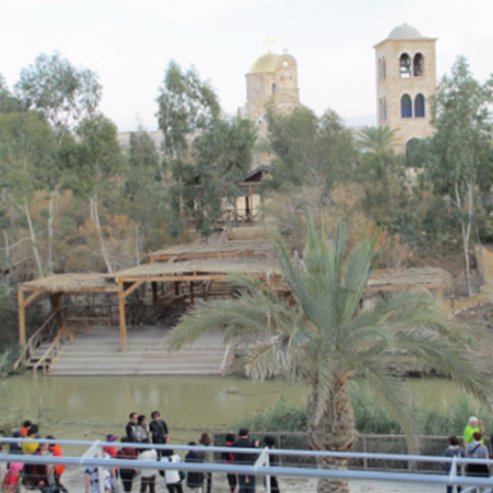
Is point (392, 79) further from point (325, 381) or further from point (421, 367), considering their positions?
point (325, 381)

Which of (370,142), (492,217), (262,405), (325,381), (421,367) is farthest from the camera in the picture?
(370,142)

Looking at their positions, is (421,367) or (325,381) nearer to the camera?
(325,381)

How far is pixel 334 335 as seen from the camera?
11.5 m

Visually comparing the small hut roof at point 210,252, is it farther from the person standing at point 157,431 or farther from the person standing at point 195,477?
the person standing at point 195,477

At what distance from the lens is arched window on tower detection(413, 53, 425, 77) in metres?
56.8

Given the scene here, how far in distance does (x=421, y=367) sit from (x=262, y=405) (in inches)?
197

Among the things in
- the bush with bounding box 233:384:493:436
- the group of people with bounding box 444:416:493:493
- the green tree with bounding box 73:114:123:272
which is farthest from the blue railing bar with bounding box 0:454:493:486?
the green tree with bounding box 73:114:123:272

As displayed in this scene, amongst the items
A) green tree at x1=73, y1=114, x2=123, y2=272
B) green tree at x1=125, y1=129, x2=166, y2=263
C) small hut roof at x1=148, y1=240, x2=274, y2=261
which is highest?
green tree at x1=73, y1=114, x2=123, y2=272

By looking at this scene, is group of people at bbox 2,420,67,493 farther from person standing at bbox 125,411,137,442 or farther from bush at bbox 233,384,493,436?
bush at bbox 233,384,493,436

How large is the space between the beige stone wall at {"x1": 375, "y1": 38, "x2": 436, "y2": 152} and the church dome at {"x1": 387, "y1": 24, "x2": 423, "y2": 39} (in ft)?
1.46

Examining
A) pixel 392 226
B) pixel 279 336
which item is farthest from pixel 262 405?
pixel 392 226

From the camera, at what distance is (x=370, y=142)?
4891 centimetres

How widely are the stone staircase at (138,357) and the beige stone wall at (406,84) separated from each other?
3461cm

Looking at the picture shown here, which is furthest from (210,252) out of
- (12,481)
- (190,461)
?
(12,481)
